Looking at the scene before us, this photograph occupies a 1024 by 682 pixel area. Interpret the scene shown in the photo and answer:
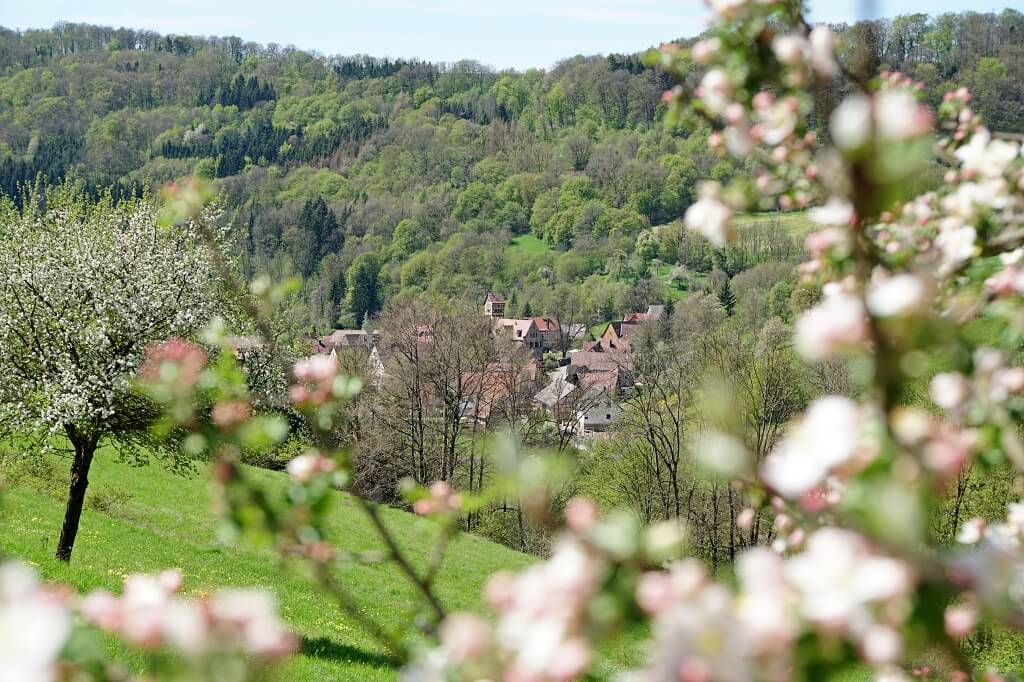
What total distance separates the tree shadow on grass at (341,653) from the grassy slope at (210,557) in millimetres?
14

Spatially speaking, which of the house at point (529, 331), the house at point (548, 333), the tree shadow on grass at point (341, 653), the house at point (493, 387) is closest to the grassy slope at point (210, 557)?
the tree shadow on grass at point (341, 653)

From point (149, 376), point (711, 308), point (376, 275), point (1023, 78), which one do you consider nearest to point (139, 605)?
point (149, 376)

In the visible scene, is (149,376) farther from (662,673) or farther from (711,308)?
(711,308)

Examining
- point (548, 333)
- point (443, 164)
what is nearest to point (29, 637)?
point (548, 333)

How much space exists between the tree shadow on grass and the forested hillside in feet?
265

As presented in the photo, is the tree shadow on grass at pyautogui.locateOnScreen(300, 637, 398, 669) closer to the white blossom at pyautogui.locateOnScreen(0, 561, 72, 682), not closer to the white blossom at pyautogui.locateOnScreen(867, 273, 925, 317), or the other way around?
the white blossom at pyautogui.locateOnScreen(0, 561, 72, 682)

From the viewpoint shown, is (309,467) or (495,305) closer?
(309,467)

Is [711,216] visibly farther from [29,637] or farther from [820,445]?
[29,637]

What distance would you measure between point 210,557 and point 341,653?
8.08 meters

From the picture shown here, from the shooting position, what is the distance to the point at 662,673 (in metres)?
0.96

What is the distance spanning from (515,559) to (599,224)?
342 feet

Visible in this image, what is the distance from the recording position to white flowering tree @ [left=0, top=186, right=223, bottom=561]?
1181cm

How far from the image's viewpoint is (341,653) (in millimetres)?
10945

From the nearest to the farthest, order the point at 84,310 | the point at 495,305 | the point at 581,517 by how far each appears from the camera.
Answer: the point at 581,517
the point at 84,310
the point at 495,305
